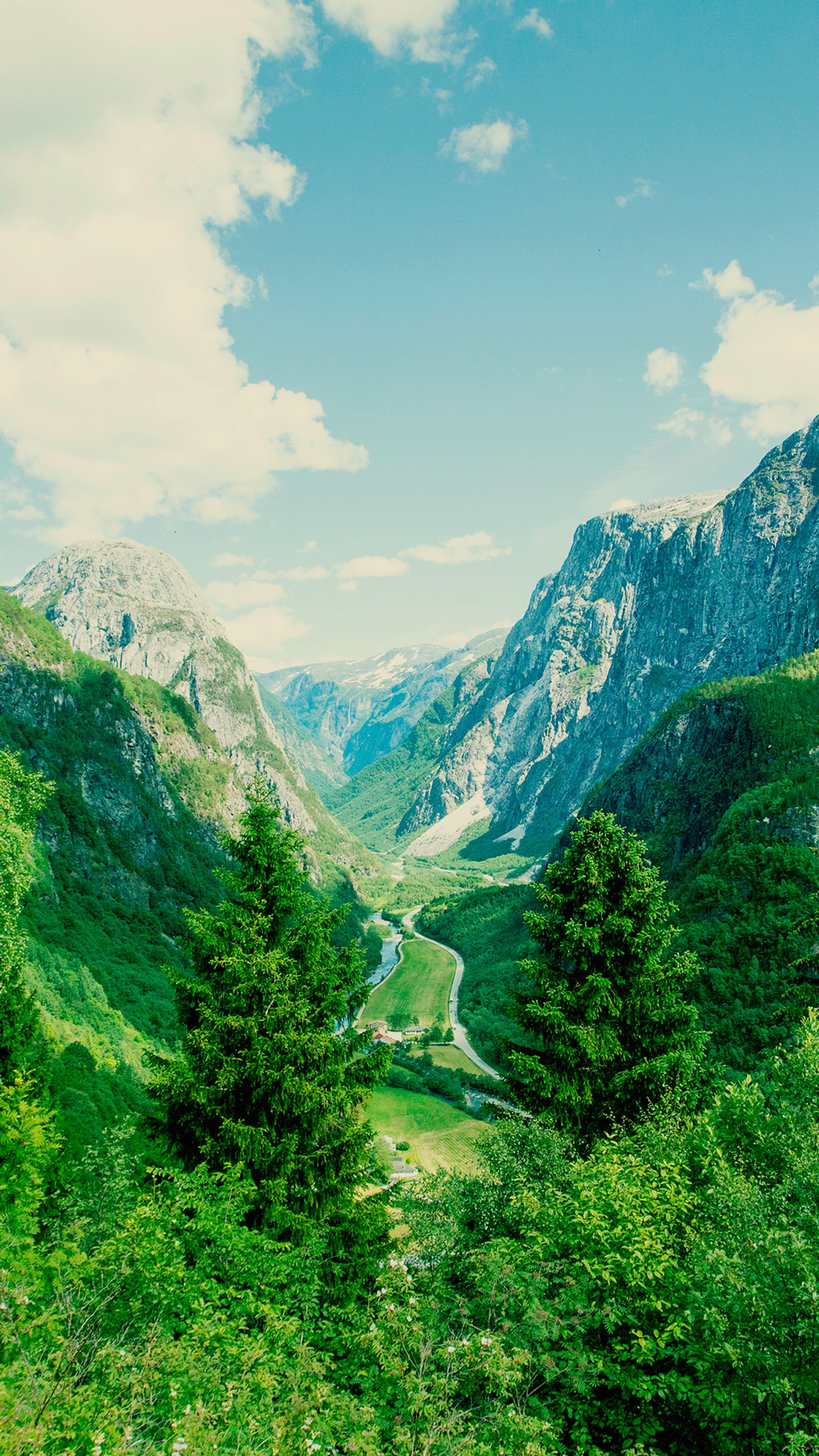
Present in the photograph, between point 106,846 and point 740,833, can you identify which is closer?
point 740,833

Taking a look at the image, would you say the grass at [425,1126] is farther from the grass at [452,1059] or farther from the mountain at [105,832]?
the mountain at [105,832]

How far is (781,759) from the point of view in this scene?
76750 millimetres

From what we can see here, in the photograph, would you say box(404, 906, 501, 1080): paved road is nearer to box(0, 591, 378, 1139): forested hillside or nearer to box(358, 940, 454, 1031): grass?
box(358, 940, 454, 1031): grass

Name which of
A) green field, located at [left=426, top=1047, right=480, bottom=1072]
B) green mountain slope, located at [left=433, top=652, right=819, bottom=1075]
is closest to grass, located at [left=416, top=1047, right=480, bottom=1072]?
green field, located at [left=426, top=1047, right=480, bottom=1072]

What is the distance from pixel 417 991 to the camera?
11806 cm

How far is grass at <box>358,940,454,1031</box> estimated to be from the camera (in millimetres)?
104750

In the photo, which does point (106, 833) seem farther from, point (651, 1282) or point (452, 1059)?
point (651, 1282)

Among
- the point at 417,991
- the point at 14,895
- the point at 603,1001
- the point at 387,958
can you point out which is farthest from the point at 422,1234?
the point at 387,958

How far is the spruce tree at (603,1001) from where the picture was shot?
1622 centimetres

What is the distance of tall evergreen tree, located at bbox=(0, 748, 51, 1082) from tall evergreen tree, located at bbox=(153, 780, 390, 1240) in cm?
795

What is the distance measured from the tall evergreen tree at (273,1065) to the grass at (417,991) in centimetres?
8107

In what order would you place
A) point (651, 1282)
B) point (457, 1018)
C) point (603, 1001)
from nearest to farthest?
point (651, 1282) < point (603, 1001) < point (457, 1018)

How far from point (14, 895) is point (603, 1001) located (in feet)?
57.3

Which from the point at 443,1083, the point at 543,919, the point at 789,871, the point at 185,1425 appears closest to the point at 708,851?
the point at 789,871
